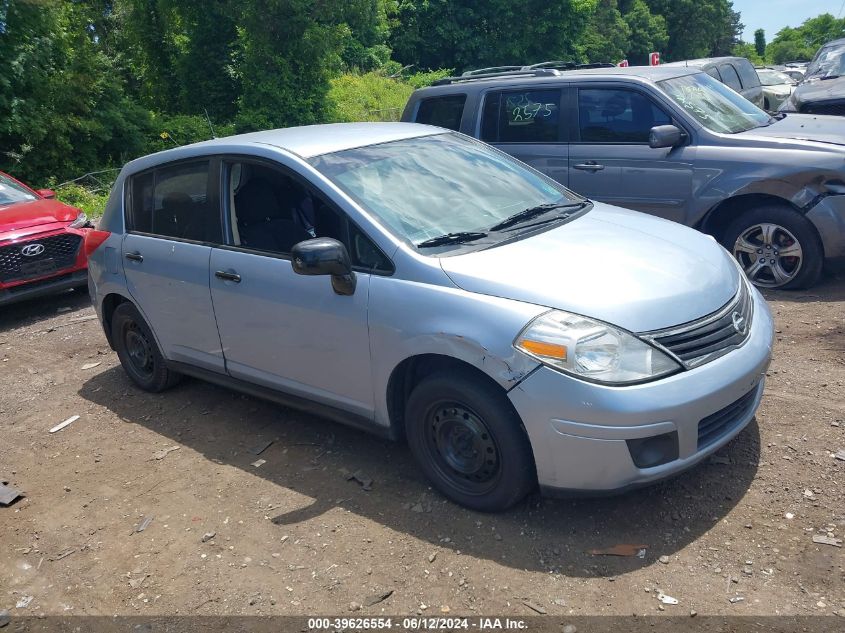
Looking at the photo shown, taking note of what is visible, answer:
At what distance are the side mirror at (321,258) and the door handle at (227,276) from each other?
0.77 m

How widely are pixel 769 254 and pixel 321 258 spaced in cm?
432

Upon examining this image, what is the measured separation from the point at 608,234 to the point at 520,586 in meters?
1.87

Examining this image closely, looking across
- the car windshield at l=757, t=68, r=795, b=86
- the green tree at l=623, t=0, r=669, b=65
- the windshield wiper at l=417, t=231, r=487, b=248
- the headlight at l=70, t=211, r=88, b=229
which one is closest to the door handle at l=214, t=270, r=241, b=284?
the windshield wiper at l=417, t=231, r=487, b=248

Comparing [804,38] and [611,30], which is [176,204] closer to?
[611,30]

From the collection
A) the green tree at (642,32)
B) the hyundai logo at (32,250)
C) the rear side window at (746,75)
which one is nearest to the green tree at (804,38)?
the green tree at (642,32)

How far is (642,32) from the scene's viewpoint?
53.6 meters

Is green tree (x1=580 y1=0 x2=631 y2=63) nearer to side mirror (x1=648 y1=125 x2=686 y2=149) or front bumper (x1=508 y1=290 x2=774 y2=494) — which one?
side mirror (x1=648 y1=125 x2=686 y2=149)

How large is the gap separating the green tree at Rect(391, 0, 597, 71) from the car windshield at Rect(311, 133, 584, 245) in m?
31.7

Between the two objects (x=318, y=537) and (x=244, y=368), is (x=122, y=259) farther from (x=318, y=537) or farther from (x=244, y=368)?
(x=318, y=537)

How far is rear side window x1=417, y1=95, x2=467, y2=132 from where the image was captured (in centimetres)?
799

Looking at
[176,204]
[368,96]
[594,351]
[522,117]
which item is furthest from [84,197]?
[368,96]

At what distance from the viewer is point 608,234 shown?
13.5 feet

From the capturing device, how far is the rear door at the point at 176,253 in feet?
15.8

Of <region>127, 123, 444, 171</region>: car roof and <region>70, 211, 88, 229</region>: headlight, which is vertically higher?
<region>127, 123, 444, 171</region>: car roof
